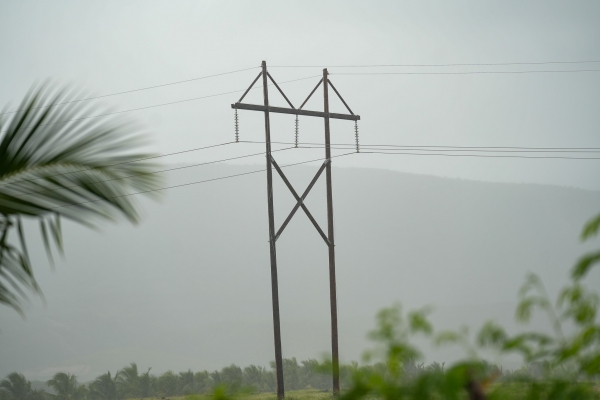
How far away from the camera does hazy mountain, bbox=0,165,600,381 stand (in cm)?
11806

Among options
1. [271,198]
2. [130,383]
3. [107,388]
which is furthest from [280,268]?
[271,198]

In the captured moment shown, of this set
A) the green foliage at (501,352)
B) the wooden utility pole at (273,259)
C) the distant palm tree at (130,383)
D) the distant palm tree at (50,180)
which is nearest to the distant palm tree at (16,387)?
the distant palm tree at (130,383)

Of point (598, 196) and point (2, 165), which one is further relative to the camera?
point (598, 196)

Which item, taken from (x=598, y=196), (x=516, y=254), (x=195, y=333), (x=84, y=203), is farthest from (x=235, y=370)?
(x=598, y=196)

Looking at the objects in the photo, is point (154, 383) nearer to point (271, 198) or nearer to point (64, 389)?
point (64, 389)

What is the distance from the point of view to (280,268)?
482 feet

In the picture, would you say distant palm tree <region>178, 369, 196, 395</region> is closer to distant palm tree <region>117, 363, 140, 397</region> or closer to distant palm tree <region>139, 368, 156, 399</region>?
distant palm tree <region>139, 368, 156, 399</region>

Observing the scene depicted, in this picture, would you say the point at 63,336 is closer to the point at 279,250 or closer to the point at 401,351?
the point at 279,250

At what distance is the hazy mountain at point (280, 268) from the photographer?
11806 cm

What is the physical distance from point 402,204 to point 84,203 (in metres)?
163

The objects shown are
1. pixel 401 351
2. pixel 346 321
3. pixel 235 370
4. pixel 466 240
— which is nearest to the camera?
pixel 401 351

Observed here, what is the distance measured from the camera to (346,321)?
425ft

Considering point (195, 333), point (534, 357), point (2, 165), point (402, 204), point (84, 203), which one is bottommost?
point (195, 333)

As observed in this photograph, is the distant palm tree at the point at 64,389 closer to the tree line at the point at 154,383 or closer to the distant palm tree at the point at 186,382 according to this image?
the tree line at the point at 154,383
